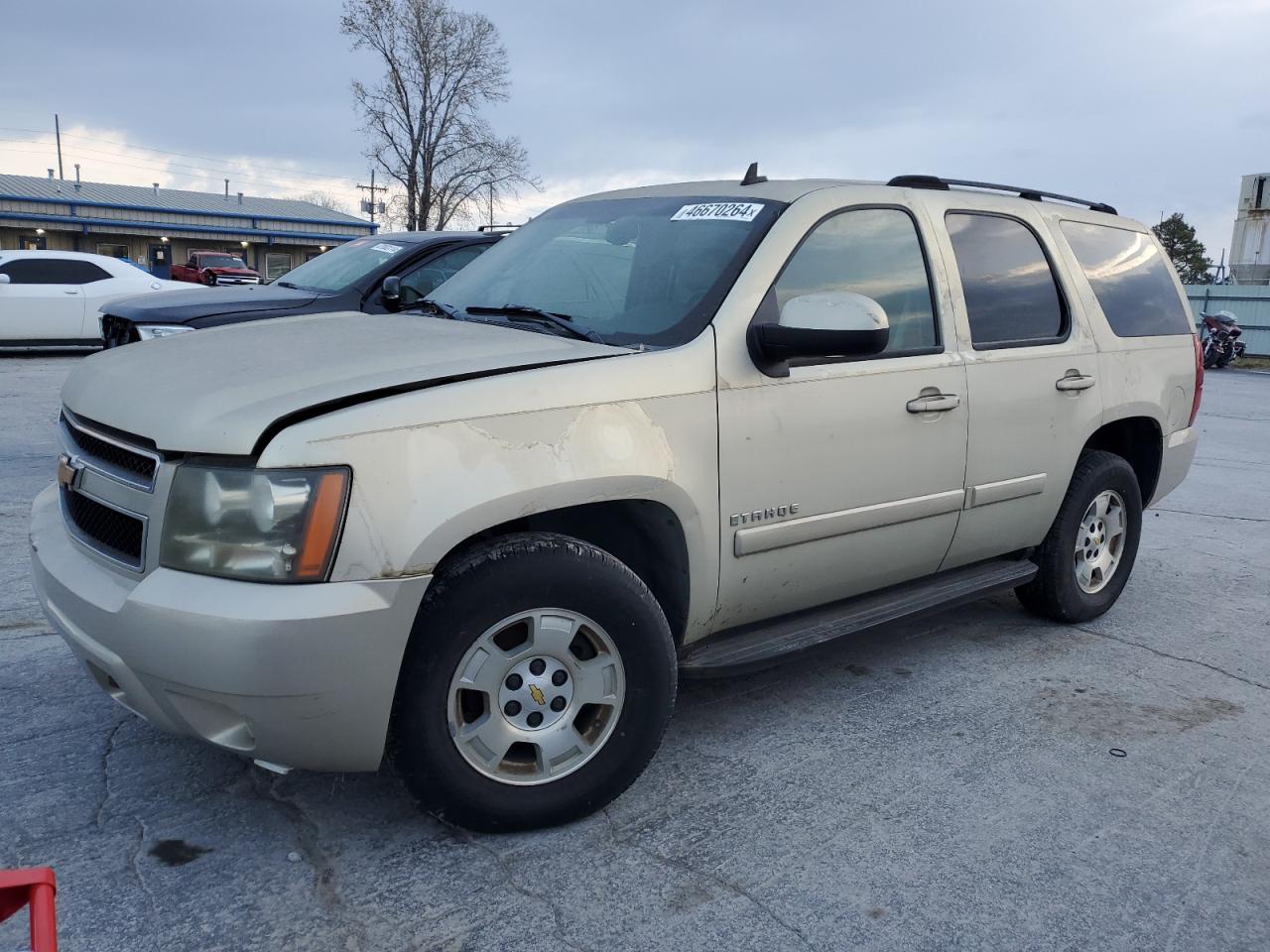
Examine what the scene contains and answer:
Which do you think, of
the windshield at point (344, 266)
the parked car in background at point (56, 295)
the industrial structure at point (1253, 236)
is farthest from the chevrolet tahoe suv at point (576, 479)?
the industrial structure at point (1253, 236)

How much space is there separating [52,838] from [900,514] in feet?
8.76

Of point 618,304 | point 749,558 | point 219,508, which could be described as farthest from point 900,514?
point 219,508

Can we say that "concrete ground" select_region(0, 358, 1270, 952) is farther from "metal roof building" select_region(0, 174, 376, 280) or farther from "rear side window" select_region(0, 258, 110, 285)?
"metal roof building" select_region(0, 174, 376, 280)

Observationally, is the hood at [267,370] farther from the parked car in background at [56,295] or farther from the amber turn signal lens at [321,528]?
the parked car in background at [56,295]

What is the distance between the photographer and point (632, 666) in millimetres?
2869

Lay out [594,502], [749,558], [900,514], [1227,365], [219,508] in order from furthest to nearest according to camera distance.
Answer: [1227,365]
[900,514]
[749,558]
[594,502]
[219,508]

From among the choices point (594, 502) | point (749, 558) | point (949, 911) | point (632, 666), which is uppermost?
point (594, 502)

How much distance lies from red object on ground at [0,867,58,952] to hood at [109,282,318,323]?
21.0 ft

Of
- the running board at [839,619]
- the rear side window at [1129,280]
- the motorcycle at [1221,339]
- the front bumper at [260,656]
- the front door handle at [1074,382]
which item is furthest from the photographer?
the motorcycle at [1221,339]

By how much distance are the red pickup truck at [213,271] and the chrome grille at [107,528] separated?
107 ft

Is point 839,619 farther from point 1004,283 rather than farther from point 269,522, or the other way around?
point 269,522

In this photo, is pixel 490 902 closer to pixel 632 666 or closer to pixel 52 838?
pixel 632 666

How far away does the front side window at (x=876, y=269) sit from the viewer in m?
3.45

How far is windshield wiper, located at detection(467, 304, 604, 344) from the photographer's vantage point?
323cm
